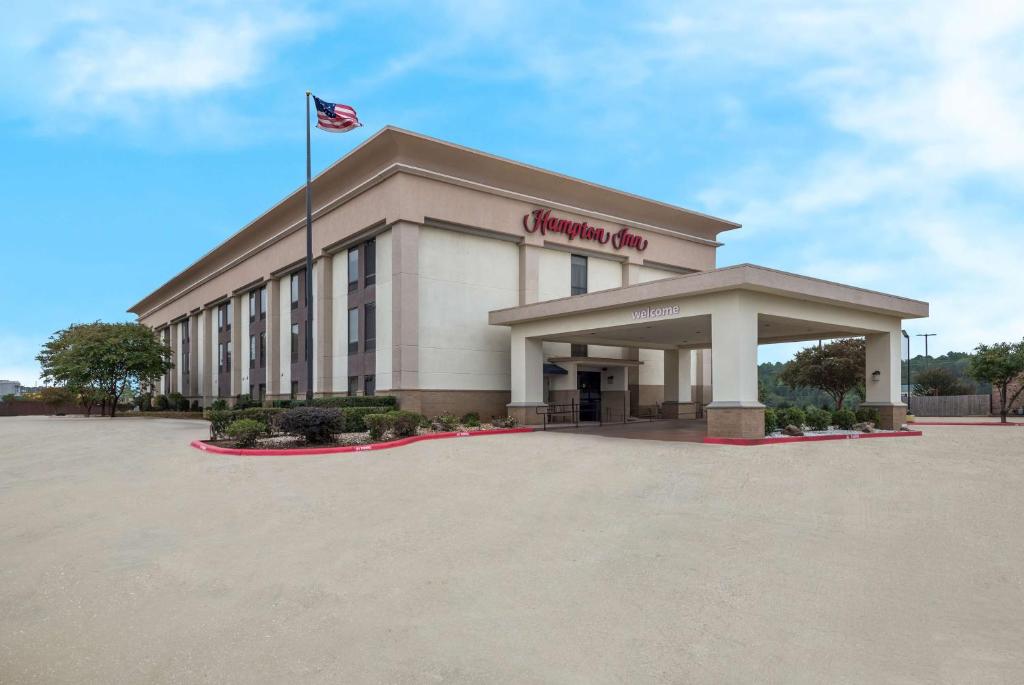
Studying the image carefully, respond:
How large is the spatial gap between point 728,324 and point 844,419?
8196mm

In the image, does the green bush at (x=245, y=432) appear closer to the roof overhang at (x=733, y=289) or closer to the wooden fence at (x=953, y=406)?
the roof overhang at (x=733, y=289)

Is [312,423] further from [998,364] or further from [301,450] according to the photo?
[998,364]

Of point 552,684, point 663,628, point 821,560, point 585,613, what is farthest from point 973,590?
point 552,684

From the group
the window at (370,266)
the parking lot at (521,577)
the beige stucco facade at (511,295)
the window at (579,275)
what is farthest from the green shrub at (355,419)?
the window at (579,275)

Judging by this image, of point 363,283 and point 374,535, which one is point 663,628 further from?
point 363,283

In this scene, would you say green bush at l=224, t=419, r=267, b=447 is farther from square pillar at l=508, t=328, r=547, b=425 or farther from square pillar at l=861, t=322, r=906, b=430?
square pillar at l=861, t=322, r=906, b=430

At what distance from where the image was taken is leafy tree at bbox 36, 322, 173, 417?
48.6 metres

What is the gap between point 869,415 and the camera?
85.3ft

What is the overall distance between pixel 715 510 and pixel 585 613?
488 cm

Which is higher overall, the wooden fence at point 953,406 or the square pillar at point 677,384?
the square pillar at point 677,384

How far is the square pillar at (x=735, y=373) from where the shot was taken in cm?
1967

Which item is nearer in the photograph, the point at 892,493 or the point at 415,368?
the point at 892,493

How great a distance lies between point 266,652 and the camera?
5.61 m

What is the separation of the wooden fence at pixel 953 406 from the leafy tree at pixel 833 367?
19.2 feet
